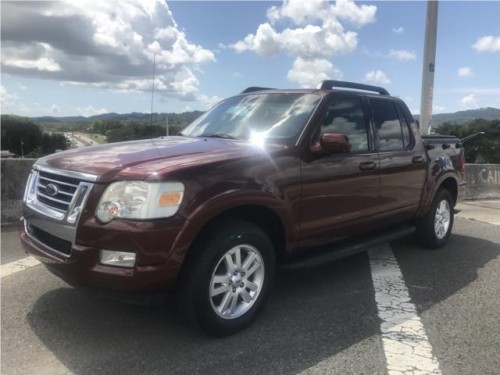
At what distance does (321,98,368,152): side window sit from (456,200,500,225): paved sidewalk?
3.64 meters

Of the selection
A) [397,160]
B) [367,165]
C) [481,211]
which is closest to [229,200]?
[367,165]

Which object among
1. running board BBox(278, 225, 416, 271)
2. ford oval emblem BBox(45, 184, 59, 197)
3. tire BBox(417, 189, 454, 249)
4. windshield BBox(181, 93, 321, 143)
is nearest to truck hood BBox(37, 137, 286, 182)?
ford oval emblem BBox(45, 184, 59, 197)

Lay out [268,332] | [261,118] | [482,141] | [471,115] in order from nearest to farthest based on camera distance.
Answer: [268,332] → [261,118] → [471,115] → [482,141]

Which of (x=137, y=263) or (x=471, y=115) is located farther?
(x=471, y=115)

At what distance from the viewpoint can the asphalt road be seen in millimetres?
3250

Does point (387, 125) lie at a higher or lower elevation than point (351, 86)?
lower

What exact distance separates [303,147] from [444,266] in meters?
2.57

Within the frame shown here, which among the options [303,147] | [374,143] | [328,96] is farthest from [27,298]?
[374,143]

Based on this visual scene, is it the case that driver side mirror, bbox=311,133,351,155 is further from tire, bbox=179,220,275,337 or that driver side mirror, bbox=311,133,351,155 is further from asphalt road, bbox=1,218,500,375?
asphalt road, bbox=1,218,500,375

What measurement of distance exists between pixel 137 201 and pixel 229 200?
65 cm

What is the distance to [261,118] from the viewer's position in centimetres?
462

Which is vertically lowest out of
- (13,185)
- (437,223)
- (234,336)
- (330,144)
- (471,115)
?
(234,336)

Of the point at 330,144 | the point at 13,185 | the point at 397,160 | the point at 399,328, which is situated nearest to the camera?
the point at 399,328

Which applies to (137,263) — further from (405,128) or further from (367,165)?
(405,128)
